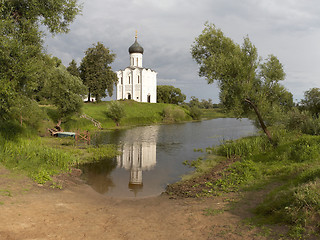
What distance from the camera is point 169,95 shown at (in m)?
94.5

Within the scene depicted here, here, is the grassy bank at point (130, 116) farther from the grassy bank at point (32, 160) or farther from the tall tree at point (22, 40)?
the tall tree at point (22, 40)

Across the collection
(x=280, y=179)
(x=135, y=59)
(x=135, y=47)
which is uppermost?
(x=135, y=47)

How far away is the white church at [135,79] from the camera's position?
73.0 meters

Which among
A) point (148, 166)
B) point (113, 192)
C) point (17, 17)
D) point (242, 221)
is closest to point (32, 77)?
point (17, 17)

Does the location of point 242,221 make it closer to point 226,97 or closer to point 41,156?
point 41,156

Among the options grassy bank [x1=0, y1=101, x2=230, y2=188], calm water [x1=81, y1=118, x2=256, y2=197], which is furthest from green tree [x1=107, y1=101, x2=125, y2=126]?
calm water [x1=81, y1=118, x2=256, y2=197]

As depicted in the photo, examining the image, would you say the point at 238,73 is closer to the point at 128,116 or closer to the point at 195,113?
the point at 128,116

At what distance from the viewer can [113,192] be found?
11641 millimetres

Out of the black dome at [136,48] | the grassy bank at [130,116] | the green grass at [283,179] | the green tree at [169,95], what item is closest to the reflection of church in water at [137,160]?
the green grass at [283,179]

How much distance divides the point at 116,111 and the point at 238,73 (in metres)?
31.5

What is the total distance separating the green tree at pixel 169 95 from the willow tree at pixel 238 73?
74555mm

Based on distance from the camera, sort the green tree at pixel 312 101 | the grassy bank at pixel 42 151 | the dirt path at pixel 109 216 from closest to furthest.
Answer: the dirt path at pixel 109 216 < the grassy bank at pixel 42 151 < the green tree at pixel 312 101

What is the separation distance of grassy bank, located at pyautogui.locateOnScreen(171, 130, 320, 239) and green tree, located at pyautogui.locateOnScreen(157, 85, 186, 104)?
73504 mm

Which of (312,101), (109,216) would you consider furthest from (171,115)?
(109,216)
